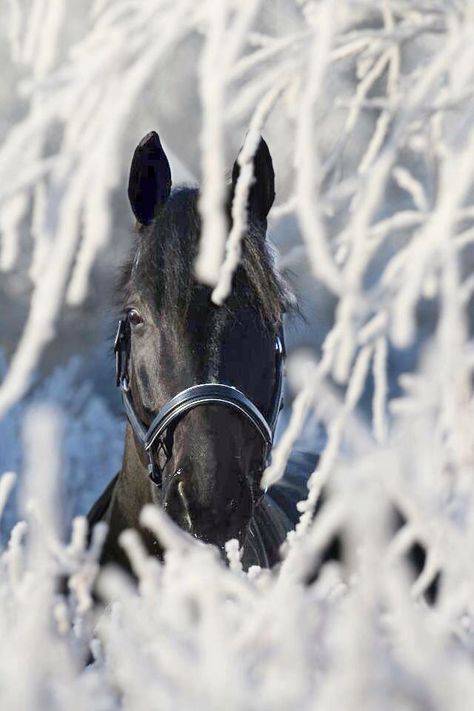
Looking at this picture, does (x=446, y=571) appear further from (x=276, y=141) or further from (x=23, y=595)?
(x=276, y=141)

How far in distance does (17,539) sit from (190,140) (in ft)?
9.11

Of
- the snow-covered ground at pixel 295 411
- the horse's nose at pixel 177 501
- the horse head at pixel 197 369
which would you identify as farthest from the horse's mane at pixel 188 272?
the snow-covered ground at pixel 295 411

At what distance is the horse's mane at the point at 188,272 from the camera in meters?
1.66

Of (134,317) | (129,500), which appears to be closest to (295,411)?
(134,317)

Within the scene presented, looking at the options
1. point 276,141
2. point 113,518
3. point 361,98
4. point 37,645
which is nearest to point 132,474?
point 113,518

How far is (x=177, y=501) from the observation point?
1543 millimetres

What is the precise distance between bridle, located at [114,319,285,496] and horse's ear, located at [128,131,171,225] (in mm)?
279

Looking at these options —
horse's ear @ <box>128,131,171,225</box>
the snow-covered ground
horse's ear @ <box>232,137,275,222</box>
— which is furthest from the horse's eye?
the snow-covered ground

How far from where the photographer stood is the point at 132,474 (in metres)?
1.87

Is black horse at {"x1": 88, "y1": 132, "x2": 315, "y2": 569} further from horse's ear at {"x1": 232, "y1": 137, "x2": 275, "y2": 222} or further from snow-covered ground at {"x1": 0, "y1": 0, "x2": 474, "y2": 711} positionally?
snow-covered ground at {"x1": 0, "y1": 0, "x2": 474, "y2": 711}

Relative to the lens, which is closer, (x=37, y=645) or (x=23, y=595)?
(x=37, y=645)

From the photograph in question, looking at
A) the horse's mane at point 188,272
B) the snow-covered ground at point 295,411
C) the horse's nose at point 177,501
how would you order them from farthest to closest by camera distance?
the horse's mane at point 188,272, the horse's nose at point 177,501, the snow-covered ground at point 295,411

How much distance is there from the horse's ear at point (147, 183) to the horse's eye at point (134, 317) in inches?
8.7

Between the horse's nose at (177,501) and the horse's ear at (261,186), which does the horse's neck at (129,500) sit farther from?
the horse's ear at (261,186)
